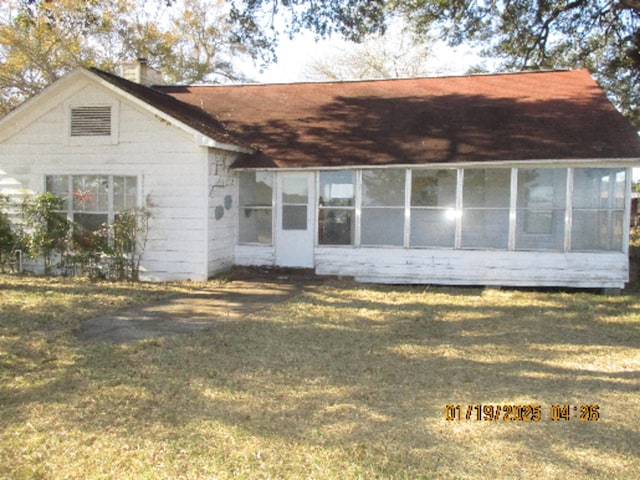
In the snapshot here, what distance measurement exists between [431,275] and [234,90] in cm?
836

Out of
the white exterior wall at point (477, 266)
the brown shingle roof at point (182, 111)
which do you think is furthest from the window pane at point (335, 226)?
the brown shingle roof at point (182, 111)

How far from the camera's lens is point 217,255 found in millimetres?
11906

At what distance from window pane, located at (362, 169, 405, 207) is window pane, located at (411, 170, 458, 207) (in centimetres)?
28

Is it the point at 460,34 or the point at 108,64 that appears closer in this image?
the point at 460,34

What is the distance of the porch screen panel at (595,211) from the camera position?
36.7 ft

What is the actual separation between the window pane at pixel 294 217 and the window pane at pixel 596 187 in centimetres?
Answer: 566

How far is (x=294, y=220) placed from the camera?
41.0ft

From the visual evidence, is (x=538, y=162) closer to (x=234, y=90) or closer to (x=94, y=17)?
(x=234, y=90)

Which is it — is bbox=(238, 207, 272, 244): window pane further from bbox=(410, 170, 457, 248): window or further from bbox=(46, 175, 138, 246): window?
bbox=(410, 170, 457, 248): window

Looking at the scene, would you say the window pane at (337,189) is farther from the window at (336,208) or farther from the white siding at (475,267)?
the white siding at (475,267)

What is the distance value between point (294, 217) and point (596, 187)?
634 centimetres

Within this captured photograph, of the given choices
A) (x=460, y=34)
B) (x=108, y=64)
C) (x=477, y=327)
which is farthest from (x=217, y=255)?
(x=108, y=64)

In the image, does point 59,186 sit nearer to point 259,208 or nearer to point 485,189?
point 259,208

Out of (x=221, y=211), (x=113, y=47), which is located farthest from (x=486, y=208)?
(x=113, y=47)
